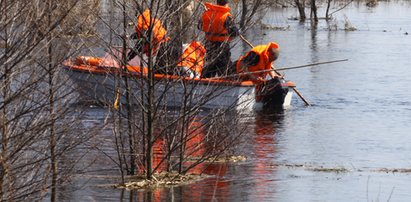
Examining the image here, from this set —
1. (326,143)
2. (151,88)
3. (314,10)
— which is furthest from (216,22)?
(314,10)

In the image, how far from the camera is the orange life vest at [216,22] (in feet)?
44.5

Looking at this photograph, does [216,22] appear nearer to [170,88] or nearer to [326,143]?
[170,88]

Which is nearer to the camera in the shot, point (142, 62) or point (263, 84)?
point (142, 62)

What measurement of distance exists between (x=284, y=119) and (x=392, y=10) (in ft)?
136

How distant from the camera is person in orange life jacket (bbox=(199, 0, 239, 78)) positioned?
41.6 feet

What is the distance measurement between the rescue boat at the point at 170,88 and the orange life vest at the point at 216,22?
1.88 feet

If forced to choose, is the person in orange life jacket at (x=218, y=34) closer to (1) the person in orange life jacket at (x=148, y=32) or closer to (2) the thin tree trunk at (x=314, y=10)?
(1) the person in orange life jacket at (x=148, y=32)

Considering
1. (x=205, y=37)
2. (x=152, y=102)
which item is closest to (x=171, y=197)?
(x=152, y=102)

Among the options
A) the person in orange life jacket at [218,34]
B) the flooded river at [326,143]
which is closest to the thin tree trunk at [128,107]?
the flooded river at [326,143]

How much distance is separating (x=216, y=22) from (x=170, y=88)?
1453 mm

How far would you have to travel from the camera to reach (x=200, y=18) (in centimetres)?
1271

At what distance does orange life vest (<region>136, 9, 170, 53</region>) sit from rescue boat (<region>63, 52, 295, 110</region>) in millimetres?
422

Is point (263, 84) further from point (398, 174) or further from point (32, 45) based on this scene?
point (32, 45)

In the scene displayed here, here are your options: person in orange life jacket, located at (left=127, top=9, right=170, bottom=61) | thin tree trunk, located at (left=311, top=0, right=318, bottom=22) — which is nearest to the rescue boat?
person in orange life jacket, located at (left=127, top=9, right=170, bottom=61)
